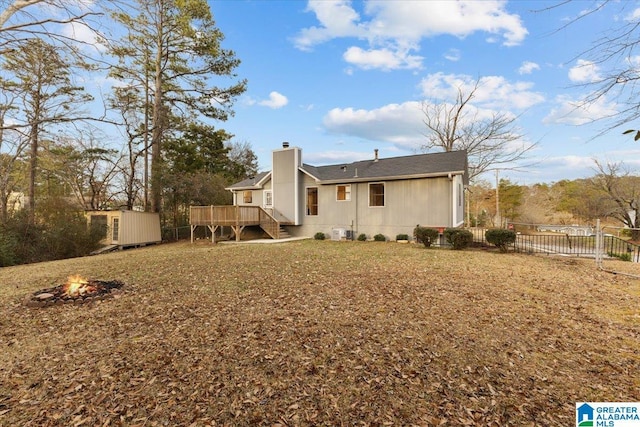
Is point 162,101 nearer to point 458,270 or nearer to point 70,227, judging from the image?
point 70,227

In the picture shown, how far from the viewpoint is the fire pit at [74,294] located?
4750 mm

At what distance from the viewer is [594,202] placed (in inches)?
902

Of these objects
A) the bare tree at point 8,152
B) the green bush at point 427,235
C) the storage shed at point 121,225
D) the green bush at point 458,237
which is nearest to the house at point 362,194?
the green bush at point 458,237

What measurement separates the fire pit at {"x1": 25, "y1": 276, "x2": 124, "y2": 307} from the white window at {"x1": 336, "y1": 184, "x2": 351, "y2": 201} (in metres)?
10.9

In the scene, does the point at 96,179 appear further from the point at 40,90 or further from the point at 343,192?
the point at 343,192

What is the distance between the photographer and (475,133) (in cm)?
Answer: 2144

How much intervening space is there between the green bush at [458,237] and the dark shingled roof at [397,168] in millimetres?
2676

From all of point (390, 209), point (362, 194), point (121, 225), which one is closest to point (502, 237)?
point (390, 209)

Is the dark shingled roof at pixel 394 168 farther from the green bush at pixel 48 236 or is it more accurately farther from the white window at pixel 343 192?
the green bush at pixel 48 236

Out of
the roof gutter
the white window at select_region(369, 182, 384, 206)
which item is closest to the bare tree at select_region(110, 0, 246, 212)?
the roof gutter

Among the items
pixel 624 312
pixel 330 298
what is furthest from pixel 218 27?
pixel 624 312

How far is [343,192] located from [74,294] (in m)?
11.7

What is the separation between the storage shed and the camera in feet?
46.4

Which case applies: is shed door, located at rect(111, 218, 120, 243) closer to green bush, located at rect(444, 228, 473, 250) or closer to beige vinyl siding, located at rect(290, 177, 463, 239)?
beige vinyl siding, located at rect(290, 177, 463, 239)
